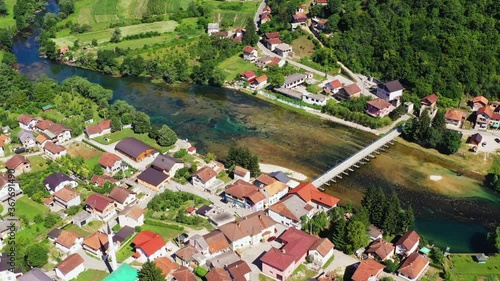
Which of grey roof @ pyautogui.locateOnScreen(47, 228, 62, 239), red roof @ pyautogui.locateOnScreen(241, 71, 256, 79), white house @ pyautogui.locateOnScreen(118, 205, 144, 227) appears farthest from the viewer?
red roof @ pyautogui.locateOnScreen(241, 71, 256, 79)

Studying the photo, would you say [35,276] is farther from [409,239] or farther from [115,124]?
[409,239]

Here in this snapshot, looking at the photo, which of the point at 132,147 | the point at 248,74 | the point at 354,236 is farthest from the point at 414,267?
the point at 248,74

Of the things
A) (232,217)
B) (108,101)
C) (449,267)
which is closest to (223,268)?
(232,217)

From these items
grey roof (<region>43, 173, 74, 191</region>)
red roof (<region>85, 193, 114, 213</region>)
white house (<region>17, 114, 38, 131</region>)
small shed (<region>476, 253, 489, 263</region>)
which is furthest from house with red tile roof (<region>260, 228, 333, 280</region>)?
white house (<region>17, 114, 38, 131</region>)

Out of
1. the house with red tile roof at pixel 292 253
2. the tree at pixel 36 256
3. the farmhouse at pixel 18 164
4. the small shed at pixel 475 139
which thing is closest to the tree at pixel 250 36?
the small shed at pixel 475 139

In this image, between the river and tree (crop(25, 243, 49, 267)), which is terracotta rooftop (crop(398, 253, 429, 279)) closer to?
the river

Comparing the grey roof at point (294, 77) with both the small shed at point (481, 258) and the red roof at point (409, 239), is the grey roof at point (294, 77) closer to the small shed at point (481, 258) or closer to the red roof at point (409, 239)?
the red roof at point (409, 239)
